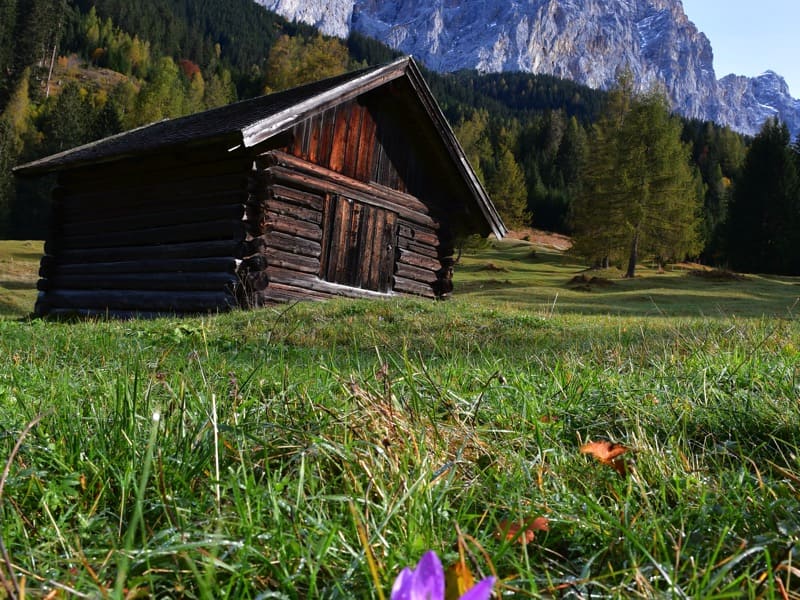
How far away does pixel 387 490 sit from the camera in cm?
149

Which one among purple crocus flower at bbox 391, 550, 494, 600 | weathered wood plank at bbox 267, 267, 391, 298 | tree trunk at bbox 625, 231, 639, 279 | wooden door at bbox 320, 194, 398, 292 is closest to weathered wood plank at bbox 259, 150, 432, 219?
wooden door at bbox 320, 194, 398, 292

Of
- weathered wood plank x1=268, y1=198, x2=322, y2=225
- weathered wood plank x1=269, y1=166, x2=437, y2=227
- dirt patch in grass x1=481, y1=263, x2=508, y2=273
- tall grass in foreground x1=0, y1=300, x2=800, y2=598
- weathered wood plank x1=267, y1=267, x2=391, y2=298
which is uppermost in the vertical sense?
weathered wood plank x1=269, y1=166, x2=437, y2=227

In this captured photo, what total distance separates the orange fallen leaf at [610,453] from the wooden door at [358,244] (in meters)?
11.7

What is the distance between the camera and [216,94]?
8150cm

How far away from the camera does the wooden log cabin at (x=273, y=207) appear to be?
1197 centimetres

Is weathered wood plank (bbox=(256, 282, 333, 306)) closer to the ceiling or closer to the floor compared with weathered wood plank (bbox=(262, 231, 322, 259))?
closer to the floor

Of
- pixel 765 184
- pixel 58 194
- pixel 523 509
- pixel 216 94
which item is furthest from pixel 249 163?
pixel 216 94

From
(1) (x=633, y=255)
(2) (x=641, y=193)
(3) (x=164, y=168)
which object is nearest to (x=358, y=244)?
(3) (x=164, y=168)

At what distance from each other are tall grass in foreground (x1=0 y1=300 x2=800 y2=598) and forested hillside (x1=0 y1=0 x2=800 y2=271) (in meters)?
46.8

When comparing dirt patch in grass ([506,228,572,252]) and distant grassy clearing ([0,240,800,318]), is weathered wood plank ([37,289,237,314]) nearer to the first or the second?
distant grassy clearing ([0,240,800,318])

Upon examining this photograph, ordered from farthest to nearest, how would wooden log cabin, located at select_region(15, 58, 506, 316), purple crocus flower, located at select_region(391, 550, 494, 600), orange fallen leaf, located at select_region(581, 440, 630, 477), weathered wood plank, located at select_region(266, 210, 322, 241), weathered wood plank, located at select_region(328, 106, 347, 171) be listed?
weathered wood plank, located at select_region(328, 106, 347, 171), weathered wood plank, located at select_region(266, 210, 322, 241), wooden log cabin, located at select_region(15, 58, 506, 316), orange fallen leaf, located at select_region(581, 440, 630, 477), purple crocus flower, located at select_region(391, 550, 494, 600)

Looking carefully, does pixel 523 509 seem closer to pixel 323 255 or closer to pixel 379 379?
pixel 379 379

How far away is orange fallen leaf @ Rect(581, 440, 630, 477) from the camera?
5.97ft

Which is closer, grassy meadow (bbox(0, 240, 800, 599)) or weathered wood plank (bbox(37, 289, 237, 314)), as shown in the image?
grassy meadow (bbox(0, 240, 800, 599))
